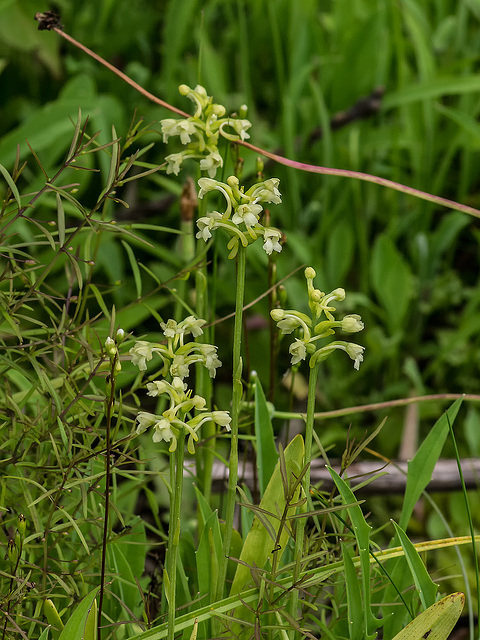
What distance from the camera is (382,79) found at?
2.48 metres

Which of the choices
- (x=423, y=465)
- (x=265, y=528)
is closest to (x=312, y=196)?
(x=423, y=465)

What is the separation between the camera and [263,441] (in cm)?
105

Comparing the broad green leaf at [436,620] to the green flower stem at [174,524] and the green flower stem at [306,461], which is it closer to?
the green flower stem at [306,461]

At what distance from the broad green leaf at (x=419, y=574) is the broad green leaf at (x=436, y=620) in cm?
6

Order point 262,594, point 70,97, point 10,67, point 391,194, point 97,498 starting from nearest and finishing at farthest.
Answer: point 262,594
point 97,498
point 70,97
point 391,194
point 10,67

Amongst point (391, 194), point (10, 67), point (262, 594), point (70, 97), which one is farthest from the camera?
point (10, 67)

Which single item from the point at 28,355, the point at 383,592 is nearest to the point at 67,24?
the point at 28,355

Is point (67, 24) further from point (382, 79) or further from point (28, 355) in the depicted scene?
point (28, 355)

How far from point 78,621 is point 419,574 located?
1.36 feet

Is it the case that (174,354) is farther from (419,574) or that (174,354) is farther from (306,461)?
(419,574)

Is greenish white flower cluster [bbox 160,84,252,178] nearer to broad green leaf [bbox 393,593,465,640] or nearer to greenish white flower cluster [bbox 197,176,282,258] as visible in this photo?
greenish white flower cluster [bbox 197,176,282,258]

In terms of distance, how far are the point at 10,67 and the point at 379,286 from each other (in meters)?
1.57

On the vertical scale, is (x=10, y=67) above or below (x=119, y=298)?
above

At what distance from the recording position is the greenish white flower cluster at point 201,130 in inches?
33.6
